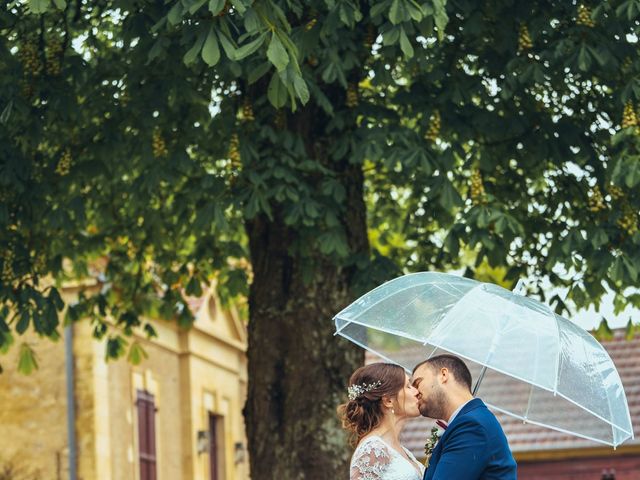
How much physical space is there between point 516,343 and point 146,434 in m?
19.8

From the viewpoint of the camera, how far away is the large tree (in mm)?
11781

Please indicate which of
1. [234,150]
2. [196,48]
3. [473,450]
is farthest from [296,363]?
[473,450]

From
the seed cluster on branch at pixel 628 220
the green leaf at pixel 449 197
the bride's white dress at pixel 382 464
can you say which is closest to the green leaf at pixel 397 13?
the green leaf at pixel 449 197

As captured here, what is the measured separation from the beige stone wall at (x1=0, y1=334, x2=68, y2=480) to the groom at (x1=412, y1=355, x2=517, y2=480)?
58.0 feet

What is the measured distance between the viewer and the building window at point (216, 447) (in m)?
30.4

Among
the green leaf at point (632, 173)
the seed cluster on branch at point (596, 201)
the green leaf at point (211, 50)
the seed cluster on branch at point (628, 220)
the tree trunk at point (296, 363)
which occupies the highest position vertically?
the green leaf at point (211, 50)

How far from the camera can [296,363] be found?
41.0 feet

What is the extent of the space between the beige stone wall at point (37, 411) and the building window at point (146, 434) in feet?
7.48

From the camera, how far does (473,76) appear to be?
12625 mm

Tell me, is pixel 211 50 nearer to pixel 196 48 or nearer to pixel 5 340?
pixel 196 48

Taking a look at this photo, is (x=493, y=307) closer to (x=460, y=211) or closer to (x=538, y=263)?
(x=460, y=211)

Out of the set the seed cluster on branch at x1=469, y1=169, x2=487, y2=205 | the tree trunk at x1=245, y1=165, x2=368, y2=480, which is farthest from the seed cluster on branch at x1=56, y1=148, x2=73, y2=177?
the seed cluster on branch at x1=469, y1=169, x2=487, y2=205

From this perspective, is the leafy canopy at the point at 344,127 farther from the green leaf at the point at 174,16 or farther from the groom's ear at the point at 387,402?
the groom's ear at the point at 387,402

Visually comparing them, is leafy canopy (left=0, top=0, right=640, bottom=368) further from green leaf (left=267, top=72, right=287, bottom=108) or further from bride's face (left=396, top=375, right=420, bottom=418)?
bride's face (left=396, top=375, right=420, bottom=418)
